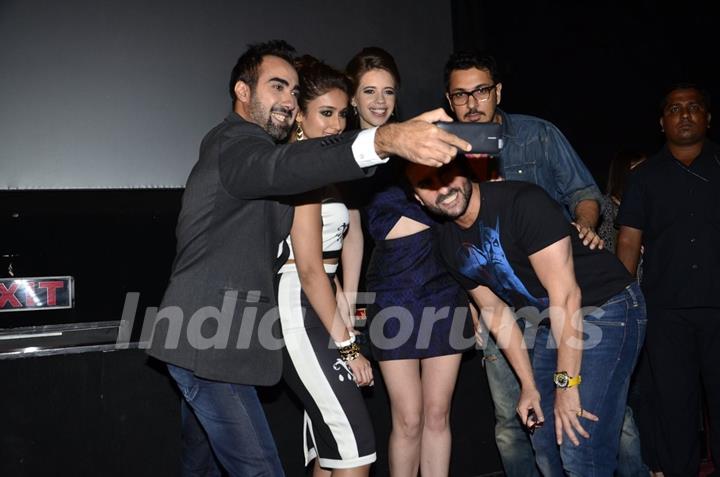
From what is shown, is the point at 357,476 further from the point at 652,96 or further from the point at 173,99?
the point at 652,96

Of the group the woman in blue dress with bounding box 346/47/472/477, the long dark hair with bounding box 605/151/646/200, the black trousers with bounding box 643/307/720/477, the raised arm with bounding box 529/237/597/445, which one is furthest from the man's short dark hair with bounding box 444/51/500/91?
the long dark hair with bounding box 605/151/646/200

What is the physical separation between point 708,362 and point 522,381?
1133mm

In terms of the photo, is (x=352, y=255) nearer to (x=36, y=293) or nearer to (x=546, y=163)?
(x=546, y=163)

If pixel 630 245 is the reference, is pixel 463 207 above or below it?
above

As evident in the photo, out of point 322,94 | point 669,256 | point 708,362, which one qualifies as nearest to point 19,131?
point 322,94

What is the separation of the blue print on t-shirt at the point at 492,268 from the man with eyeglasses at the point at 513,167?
16.3 inches

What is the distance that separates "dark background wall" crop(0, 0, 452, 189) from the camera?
3.63 metres

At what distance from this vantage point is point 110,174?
148 inches

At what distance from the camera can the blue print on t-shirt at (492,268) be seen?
6.51 ft

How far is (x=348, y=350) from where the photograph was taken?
200cm

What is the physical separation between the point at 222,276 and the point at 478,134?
2.34 ft

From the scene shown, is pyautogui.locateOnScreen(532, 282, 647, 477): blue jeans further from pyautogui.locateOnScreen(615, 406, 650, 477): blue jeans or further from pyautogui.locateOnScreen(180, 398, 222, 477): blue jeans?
pyautogui.locateOnScreen(180, 398, 222, 477): blue jeans

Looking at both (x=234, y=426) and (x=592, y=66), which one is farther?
(x=592, y=66)

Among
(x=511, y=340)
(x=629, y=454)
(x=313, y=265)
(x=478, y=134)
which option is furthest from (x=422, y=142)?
(x=629, y=454)
